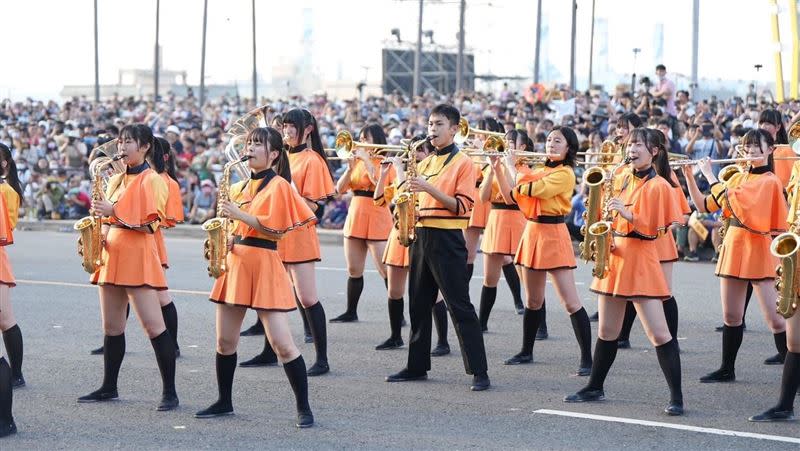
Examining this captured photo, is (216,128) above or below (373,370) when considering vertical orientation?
above

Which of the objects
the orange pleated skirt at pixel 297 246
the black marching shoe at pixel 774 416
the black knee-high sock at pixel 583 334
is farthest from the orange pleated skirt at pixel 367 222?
the black marching shoe at pixel 774 416

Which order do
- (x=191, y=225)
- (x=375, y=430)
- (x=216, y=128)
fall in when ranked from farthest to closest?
(x=216, y=128)
(x=191, y=225)
(x=375, y=430)

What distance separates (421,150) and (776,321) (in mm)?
3002

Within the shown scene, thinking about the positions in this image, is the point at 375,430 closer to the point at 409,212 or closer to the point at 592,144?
the point at 409,212

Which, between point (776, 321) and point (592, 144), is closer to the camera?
point (776, 321)

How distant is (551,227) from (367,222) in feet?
7.16

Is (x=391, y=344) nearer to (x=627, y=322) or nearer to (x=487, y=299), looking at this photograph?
(x=487, y=299)

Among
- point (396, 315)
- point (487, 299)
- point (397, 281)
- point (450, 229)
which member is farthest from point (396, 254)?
point (450, 229)

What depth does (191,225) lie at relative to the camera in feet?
71.4

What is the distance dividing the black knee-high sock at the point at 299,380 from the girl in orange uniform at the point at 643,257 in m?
1.87

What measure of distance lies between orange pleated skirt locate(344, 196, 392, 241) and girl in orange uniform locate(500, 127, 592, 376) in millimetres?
1898

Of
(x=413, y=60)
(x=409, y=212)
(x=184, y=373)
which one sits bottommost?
(x=184, y=373)

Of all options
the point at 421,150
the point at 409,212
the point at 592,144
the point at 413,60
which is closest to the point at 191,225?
the point at 592,144

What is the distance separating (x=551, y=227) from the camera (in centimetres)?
890
